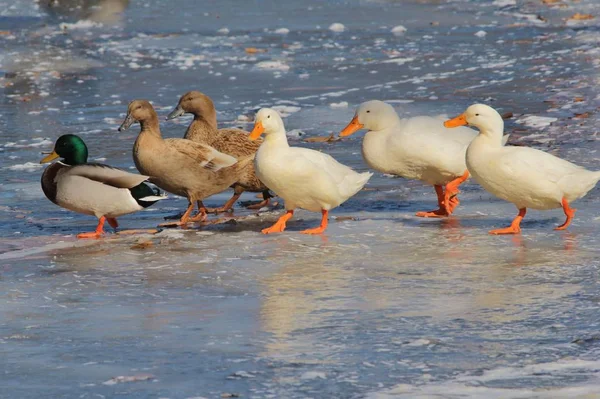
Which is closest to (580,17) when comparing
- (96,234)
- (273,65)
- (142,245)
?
(273,65)

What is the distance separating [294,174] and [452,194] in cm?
123

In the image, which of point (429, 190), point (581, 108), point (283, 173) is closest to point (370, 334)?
point (283, 173)

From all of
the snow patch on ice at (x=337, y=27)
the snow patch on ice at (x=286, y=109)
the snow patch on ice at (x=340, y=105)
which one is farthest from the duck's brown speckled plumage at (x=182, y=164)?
the snow patch on ice at (x=337, y=27)

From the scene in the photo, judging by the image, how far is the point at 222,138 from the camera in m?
9.80

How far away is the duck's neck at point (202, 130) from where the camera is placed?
9930 mm

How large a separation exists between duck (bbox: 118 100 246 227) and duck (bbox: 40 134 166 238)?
1.15 ft

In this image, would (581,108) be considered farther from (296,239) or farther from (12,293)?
(12,293)

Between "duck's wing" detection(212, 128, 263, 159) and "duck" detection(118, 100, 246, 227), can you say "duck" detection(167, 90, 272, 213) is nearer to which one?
"duck's wing" detection(212, 128, 263, 159)

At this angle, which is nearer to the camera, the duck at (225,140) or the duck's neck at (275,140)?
the duck's neck at (275,140)

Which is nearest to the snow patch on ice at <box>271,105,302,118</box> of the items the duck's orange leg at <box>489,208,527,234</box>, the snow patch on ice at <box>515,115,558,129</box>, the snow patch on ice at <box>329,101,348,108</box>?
Answer: the snow patch on ice at <box>329,101,348,108</box>

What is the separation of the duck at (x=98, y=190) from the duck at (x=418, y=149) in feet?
5.11

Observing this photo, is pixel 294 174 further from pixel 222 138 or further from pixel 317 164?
pixel 222 138

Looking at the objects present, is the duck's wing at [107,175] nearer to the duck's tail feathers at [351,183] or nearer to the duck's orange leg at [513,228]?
the duck's tail feathers at [351,183]

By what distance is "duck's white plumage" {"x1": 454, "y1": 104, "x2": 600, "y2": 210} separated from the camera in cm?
768
